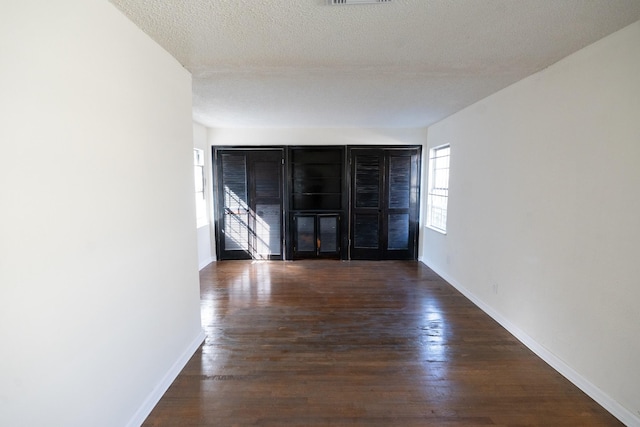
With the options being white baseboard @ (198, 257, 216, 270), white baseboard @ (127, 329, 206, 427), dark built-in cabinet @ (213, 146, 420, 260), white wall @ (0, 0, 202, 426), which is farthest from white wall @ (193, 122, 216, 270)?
white wall @ (0, 0, 202, 426)

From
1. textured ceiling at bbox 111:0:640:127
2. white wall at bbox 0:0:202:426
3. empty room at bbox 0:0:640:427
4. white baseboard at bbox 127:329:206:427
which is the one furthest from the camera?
white baseboard at bbox 127:329:206:427

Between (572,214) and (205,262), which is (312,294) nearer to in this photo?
(205,262)

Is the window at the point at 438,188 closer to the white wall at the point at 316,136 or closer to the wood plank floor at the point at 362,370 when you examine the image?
the white wall at the point at 316,136

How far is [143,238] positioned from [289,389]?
1.40 metres

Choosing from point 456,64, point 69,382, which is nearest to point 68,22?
point 69,382

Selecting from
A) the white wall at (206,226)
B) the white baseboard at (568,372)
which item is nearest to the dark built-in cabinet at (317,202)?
the white wall at (206,226)

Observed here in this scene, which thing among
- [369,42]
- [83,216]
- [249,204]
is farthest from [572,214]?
[249,204]

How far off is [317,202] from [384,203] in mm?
1210

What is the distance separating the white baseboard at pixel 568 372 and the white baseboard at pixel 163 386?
2867 millimetres

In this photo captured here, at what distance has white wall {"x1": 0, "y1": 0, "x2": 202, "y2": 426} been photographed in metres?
1.00

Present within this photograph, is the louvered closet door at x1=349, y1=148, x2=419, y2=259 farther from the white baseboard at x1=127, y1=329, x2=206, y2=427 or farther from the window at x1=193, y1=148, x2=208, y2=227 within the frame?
the white baseboard at x1=127, y1=329, x2=206, y2=427

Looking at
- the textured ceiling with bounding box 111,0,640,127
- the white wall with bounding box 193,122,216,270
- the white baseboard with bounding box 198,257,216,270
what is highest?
the textured ceiling with bounding box 111,0,640,127

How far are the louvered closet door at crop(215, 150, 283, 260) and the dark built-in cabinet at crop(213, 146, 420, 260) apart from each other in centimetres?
2

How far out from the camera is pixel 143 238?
5.66 ft
